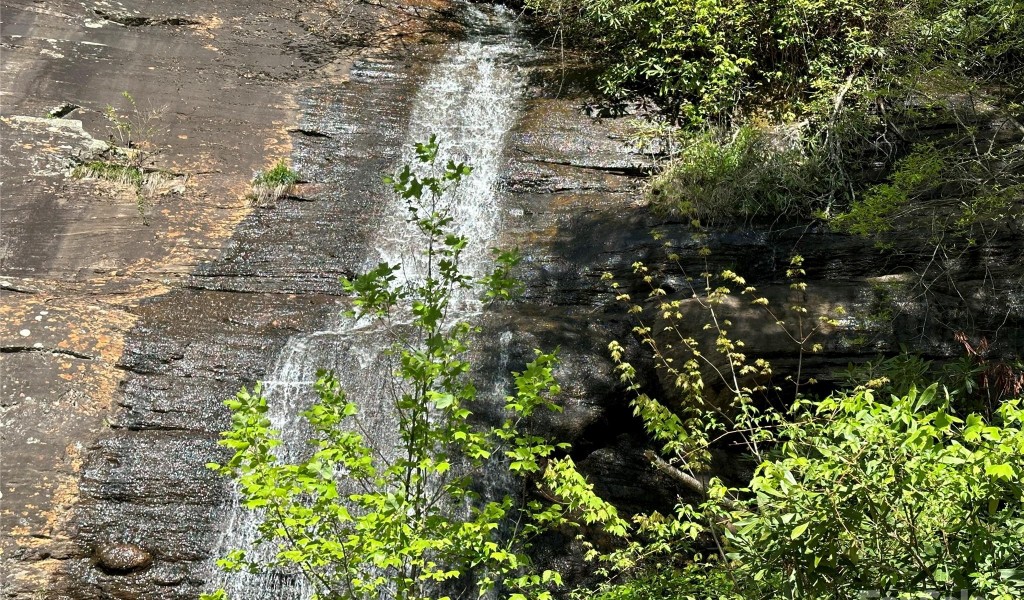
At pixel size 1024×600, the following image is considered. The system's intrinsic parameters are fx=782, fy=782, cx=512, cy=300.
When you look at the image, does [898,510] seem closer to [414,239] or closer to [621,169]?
[414,239]

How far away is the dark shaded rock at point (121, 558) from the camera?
20.7 ft

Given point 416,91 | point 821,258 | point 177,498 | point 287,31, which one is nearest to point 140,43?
point 287,31

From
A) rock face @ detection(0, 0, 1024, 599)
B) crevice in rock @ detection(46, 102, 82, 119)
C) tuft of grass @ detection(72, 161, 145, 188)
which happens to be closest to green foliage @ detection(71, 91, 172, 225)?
tuft of grass @ detection(72, 161, 145, 188)

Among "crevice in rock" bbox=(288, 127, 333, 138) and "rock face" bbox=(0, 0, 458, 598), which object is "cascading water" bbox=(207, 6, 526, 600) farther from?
"crevice in rock" bbox=(288, 127, 333, 138)

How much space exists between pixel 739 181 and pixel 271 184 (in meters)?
5.60

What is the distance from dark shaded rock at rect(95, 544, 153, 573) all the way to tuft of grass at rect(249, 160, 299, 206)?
4.46 meters

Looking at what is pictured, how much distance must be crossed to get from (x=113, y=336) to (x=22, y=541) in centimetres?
214

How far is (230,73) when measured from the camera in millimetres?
11234

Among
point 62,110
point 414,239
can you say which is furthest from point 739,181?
point 62,110

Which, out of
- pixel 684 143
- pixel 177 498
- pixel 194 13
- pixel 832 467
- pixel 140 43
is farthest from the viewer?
pixel 194 13

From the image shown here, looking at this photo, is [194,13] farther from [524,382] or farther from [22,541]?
[524,382]

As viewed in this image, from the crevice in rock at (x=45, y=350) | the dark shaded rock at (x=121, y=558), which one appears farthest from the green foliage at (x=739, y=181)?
the crevice in rock at (x=45, y=350)

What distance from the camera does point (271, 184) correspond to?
964cm

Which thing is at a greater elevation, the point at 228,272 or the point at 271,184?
the point at 271,184
